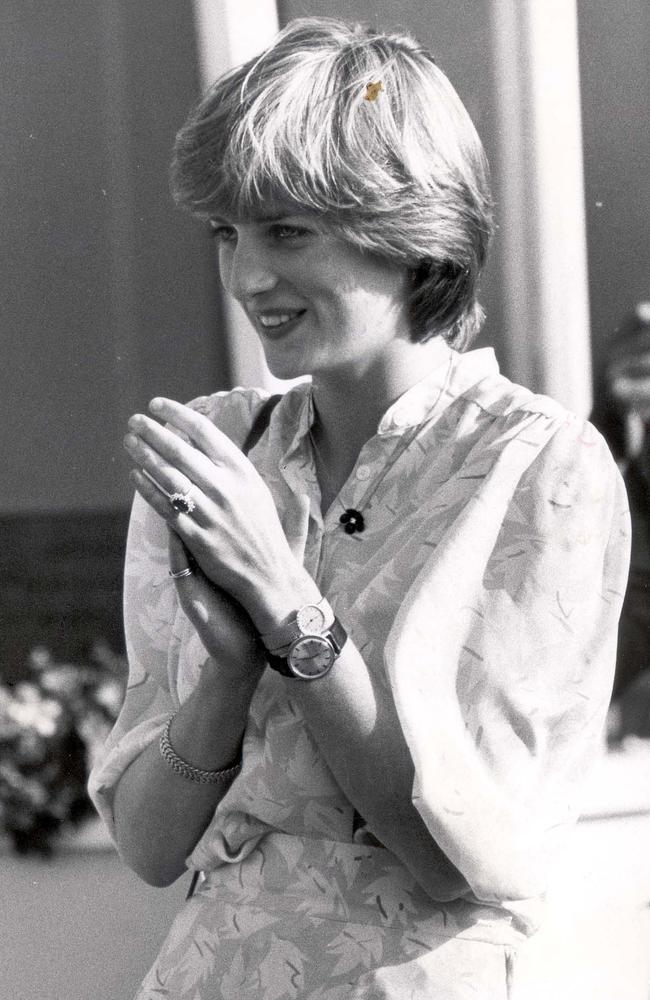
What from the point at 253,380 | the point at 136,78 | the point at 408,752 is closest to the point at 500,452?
the point at 408,752

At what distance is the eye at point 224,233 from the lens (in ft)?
4.05

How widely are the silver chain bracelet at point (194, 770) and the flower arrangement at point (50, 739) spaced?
0.47m

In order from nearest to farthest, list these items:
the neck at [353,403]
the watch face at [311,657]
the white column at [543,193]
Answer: the watch face at [311,657]
the neck at [353,403]
the white column at [543,193]

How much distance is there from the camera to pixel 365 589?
116 centimetres

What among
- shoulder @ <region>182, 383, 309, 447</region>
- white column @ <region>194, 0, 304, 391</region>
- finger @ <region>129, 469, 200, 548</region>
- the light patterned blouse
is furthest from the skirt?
white column @ <region>194, 0, 304, 391</region>

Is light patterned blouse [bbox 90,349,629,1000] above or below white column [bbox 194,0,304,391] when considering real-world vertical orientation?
below

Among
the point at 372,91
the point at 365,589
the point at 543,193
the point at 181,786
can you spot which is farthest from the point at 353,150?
the point at 181,786

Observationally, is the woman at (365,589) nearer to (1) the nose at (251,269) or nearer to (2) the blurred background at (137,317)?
(1) the nose at (251,269)

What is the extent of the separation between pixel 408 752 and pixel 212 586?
9.0 inches

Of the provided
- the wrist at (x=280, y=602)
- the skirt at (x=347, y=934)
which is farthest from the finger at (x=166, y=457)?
the skirt at (x=347, y=934)

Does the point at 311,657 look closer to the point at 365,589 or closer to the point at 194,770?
the point at 365,589

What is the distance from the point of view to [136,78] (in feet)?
5.35

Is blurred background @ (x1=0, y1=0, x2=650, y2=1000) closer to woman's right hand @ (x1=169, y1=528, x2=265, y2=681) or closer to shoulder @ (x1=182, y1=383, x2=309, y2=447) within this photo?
shoulder @ (x1=182, y1=383, x2=309, y2=447)

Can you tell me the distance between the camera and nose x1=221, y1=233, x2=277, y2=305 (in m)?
1.18
